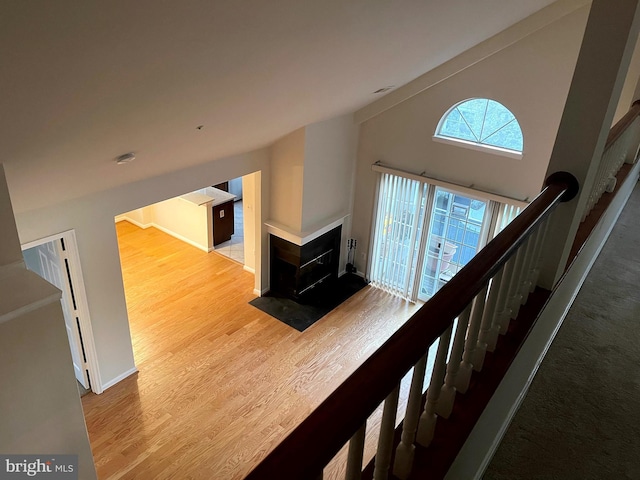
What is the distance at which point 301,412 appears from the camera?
211 inches

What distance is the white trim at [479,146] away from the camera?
6.13 m

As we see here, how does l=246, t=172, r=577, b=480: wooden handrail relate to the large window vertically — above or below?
above

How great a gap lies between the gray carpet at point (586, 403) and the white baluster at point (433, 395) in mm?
361

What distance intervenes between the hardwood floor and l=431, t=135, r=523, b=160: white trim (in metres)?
2.48

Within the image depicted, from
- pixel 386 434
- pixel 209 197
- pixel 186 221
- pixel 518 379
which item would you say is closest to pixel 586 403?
pixel 518 379

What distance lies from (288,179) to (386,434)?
5.84 metres

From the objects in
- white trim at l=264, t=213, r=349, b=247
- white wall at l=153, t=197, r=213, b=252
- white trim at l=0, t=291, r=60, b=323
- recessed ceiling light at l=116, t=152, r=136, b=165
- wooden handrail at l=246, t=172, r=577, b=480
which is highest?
wooden handrail at l=246, t=172, r=577, b=480

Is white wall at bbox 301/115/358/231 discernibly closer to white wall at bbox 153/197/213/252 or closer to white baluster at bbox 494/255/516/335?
white wall at bbox 153/197/213/252

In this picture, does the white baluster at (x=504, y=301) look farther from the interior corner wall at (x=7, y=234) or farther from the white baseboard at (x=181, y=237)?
the white baseboard at (x=181, y=237)

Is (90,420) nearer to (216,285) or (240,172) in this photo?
(216,285)

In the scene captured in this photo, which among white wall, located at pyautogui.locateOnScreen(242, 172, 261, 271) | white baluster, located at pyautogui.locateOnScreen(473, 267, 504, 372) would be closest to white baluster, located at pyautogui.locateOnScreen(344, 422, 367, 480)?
white baluster, located at pyautogui.locateOnScreen(473, 267, 504, 372)

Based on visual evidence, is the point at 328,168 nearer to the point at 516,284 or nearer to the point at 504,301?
the point at 516,284

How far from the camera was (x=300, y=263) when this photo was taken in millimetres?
7129

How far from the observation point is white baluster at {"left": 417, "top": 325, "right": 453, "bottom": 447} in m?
1.38
